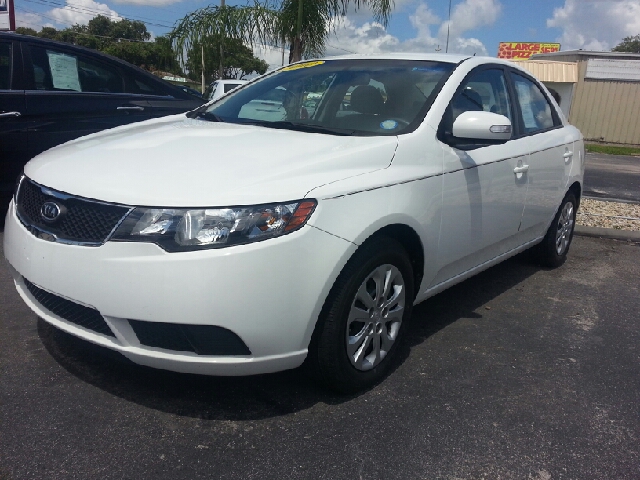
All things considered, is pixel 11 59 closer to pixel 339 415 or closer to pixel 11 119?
pixel 11 119

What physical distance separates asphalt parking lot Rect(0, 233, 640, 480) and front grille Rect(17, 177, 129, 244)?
51cm

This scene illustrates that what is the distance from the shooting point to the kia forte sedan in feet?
7.60

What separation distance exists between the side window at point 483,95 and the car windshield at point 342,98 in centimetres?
15

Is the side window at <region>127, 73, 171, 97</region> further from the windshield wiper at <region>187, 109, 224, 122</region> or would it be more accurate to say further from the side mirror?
the side mirror

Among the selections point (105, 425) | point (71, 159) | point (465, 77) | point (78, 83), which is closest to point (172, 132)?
point (71, 159)

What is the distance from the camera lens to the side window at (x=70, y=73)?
17.7ft

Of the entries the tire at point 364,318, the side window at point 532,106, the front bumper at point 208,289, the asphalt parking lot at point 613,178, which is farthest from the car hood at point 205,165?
the asphalt parking lot at point 613,178

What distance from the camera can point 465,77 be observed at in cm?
366

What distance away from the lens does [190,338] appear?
7.82 ft

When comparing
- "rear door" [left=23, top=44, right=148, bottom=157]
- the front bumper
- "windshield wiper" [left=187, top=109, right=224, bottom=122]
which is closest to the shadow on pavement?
the front bumper

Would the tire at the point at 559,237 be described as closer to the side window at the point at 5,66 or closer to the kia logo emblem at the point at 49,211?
the kia logo emblem at the point at 49,211

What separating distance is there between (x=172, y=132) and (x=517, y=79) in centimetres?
257

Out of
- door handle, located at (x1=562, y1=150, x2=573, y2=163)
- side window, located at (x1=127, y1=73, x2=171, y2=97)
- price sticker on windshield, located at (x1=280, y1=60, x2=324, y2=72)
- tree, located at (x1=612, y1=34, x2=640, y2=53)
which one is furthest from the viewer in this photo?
tree, located at (x1=612, y1=34, x2=640, y2=53)

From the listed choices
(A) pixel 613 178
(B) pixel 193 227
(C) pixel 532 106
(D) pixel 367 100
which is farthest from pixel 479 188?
(A) pixel 613 178
